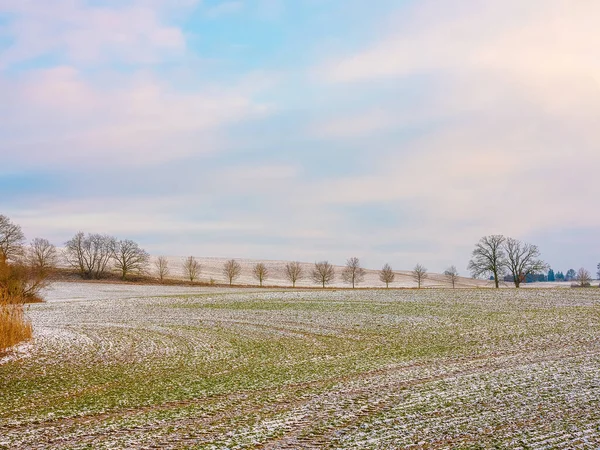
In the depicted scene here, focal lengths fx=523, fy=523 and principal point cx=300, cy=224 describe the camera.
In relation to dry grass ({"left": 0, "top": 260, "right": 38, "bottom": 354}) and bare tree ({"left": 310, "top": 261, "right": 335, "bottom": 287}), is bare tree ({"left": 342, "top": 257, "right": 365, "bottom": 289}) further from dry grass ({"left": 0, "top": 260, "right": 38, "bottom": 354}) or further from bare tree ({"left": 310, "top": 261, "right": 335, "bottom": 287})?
dry grass ({"left": 0, "top": 260, "right": 38, "bottom": 354})

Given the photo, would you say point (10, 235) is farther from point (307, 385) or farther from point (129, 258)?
point (307, 385)

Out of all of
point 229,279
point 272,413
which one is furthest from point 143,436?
point 229,279

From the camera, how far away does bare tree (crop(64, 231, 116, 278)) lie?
120 metres

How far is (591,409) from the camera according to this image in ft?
37.1

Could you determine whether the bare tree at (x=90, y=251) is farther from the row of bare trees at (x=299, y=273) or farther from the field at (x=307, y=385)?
the field at (x=307, y=385)

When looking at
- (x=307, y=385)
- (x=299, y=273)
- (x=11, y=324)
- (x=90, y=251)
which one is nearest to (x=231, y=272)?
(x=299, y=273)

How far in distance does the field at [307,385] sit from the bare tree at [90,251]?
92.6 metres

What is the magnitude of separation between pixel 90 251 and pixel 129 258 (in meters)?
13.0

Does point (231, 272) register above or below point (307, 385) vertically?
above

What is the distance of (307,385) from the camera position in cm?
1474

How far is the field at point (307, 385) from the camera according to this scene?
393 inches

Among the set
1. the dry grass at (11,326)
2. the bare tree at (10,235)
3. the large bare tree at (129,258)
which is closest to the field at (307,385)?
the dry grass at (11,326)

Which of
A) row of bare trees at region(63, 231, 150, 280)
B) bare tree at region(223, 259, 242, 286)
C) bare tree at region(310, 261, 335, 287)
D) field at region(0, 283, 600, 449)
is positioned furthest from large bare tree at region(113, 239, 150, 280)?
field at region(0, 283, 600, 449)

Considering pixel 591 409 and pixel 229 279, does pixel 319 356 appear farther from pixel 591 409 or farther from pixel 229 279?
pixel 229 279
